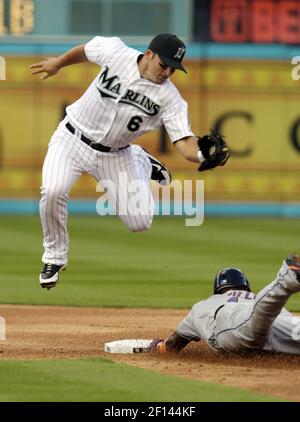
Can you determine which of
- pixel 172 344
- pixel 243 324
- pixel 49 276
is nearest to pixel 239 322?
pixel 243 324

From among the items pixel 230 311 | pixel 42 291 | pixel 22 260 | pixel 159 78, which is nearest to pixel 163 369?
pixel 230 311

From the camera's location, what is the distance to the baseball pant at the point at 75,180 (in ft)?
30.2

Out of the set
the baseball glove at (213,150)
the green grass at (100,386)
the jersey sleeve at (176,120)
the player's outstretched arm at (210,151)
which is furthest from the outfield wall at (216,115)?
the green grass at (100,386)

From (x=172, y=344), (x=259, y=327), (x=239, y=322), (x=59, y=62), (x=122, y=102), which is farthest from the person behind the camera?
(x=59, y=62)

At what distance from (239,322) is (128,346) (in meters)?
1.10

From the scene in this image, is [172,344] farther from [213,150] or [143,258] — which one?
[143,258]

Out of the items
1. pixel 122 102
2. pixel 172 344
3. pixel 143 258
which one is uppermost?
pixel 122 102

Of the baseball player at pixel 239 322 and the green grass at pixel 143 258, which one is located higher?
the baseball player at pixel 239 322

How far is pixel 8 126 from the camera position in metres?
23.3

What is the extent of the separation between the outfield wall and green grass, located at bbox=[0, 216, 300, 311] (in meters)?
1.19

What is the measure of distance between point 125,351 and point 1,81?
1491cm

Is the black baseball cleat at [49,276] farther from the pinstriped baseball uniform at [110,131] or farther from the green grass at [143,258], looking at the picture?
the green grass at [143,258]

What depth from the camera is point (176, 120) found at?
8.87m

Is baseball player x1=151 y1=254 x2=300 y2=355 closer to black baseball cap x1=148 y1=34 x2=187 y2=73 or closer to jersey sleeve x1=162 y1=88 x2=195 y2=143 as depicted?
jersey sleeve x1=162 y1=88 x2=195 y2=143
